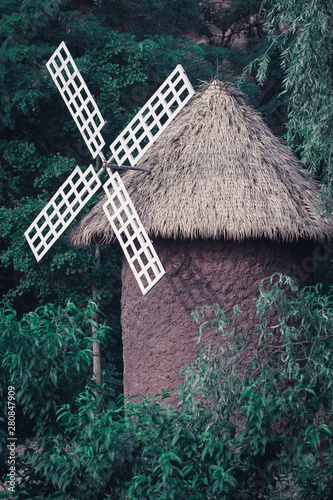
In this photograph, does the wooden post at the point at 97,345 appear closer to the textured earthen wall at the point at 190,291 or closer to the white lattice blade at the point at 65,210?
the white lattice blade at the point at 65,210

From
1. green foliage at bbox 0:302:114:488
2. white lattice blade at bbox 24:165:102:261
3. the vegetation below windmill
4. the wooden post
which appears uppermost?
white lattice blade at bbox 24:165:102:261

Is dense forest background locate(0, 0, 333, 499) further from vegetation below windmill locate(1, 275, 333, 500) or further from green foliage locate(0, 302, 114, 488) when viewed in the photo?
vegetation below windmill locate(1, 275, 333, 500)

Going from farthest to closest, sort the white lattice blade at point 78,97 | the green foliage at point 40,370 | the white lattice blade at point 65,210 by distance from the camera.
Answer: the white lattice blade at point 78,97 < the white lattice blade at point 65,210 < the green foliage at point 40,370

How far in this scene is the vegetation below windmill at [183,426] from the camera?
3.96 m

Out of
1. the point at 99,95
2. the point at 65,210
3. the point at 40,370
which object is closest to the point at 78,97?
the point at 99,95

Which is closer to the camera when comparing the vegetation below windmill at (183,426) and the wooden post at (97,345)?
the vegetation below windmill at (183,426)

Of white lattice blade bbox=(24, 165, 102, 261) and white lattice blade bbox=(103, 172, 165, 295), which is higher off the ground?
white lattice blade bbox=(24, 165, 102, 261)

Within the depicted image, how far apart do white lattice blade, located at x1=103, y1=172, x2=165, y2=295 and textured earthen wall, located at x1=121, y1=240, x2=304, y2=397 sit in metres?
0.26

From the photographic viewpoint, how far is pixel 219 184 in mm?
6406

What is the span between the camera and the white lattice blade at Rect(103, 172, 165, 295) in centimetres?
584

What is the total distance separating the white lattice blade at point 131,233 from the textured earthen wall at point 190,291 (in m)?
0.26

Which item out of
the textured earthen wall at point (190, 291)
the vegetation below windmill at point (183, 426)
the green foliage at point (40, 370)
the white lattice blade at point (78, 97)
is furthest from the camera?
the white lattice blade at point (78, 97)

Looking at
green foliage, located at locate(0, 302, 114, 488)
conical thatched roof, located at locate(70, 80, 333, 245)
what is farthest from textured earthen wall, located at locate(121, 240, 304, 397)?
green foliage, located at locate(0, 302, 114, 488)

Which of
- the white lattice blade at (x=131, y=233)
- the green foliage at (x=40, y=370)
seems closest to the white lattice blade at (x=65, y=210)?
the white lattice blade at (x=131, y=233)
